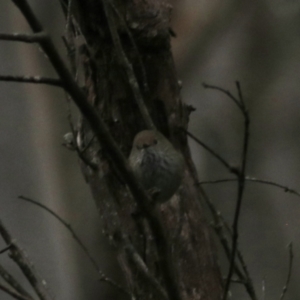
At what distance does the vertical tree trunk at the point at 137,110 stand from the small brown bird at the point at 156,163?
0.08 meters

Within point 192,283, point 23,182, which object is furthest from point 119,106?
point 23,182

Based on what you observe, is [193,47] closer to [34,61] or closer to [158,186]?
[34,61]

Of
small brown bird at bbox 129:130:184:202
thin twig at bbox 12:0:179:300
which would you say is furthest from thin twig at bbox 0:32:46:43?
small brown bird at bbox 129:130:184:202

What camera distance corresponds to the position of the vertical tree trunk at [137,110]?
1.79 metres

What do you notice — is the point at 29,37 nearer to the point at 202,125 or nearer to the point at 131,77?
the point at 131,77

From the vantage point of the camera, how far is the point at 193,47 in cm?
414

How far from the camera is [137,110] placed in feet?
6.04

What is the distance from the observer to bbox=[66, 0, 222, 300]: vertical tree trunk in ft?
5.88

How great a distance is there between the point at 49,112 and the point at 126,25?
251cm

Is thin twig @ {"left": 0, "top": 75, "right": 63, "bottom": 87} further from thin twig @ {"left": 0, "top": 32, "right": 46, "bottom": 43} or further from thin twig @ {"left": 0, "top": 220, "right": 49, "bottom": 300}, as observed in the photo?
thin twig @ {"left": 0, "top": 220, "right": 49, "bottom": 300}

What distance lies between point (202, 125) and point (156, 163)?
7.56ft

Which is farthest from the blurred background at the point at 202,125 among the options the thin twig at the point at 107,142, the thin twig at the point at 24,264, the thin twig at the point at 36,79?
the thin twig at the point at 36,79

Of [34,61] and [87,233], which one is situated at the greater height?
[34,61]

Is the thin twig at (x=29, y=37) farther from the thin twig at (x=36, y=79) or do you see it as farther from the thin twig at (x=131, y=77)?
the thin twig at (x=131, y=77)
